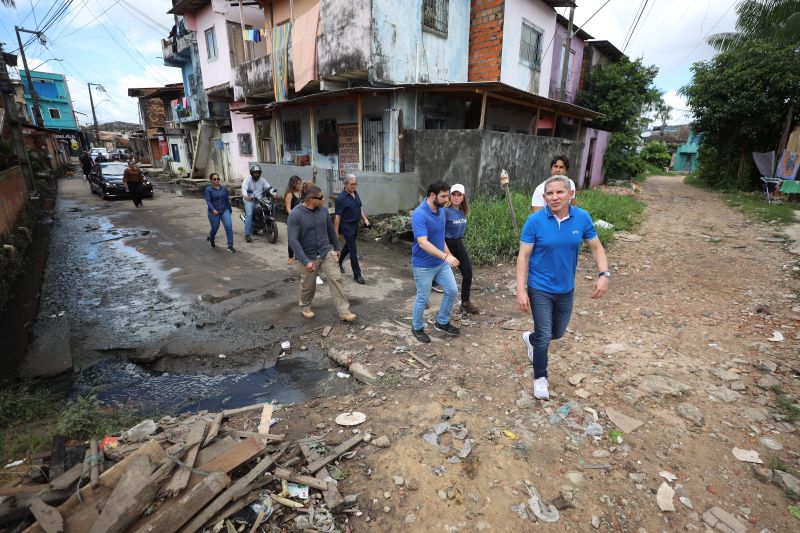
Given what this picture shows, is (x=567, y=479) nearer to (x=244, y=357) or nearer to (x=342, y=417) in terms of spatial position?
(x=342, y=417)

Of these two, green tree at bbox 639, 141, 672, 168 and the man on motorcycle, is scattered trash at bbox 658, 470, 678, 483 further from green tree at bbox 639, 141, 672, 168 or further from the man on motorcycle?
green tree at bbox 639, 141, 672, 168

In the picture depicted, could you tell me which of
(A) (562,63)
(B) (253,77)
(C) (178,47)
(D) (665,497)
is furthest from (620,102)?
(C) (178,47)

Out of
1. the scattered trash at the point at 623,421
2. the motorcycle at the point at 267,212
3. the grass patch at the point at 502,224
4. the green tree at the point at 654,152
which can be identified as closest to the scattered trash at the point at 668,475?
the scattered trash at the point at 623,421

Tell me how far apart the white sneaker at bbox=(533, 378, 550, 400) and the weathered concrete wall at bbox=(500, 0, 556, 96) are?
11984 mm

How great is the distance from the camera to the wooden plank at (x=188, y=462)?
212cm

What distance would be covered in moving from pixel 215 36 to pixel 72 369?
1833 centimetres

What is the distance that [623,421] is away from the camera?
2998mm

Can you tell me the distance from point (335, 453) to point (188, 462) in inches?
35.9

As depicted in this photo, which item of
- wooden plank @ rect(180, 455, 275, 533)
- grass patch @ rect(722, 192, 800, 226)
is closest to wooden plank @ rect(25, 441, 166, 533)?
wooden plank @ rect(180, 455, 275, 533)

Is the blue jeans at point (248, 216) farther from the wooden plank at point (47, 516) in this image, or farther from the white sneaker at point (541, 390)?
the white sneaker at point (541, 390)

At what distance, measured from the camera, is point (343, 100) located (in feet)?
39.7

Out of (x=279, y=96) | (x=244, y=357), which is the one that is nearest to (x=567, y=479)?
(x=244, y=357)

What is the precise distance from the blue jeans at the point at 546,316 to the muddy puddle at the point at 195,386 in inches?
72.0

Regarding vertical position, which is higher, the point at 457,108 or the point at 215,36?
the point at 215,36
